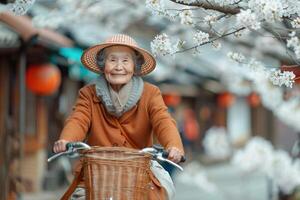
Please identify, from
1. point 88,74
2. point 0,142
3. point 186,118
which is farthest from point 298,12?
point 186,118

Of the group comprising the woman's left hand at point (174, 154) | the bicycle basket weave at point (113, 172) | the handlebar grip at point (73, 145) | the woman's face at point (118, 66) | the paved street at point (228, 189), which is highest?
the paved street at point (228, 189)

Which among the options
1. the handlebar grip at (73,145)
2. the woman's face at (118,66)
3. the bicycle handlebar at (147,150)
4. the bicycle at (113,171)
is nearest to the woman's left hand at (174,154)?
the bicycle handlebar at (147,150)

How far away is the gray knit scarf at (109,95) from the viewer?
5359 millimetres

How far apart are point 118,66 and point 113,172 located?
38.8 inches

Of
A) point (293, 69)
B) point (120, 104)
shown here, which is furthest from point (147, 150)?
point (293, 69)

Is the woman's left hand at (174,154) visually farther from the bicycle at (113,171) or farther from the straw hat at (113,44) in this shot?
the straw hat at (113,44)

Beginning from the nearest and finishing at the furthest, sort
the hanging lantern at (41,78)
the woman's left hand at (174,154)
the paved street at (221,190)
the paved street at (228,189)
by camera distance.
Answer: the woman's left hand at (174,154)
the hanging lantern at (41,78)
the paved street at (221,190)
the paved street at (228,189)

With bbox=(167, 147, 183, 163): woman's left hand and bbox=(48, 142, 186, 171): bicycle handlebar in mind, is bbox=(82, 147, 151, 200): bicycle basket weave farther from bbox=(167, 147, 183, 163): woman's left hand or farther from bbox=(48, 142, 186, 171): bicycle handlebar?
bbox=(167, 147, 183, 163): woman's left hand

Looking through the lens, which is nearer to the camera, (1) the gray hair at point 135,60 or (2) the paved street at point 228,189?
(1) the gray hair at point 135,60

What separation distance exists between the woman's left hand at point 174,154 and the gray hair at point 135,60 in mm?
824

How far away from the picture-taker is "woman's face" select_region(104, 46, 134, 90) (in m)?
5.36

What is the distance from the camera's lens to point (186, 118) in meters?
26.8

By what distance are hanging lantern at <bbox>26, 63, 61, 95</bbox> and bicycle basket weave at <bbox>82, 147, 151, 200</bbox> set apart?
377 inches

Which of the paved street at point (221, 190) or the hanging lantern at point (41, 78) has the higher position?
the hanging lantern at point (41, 78)
